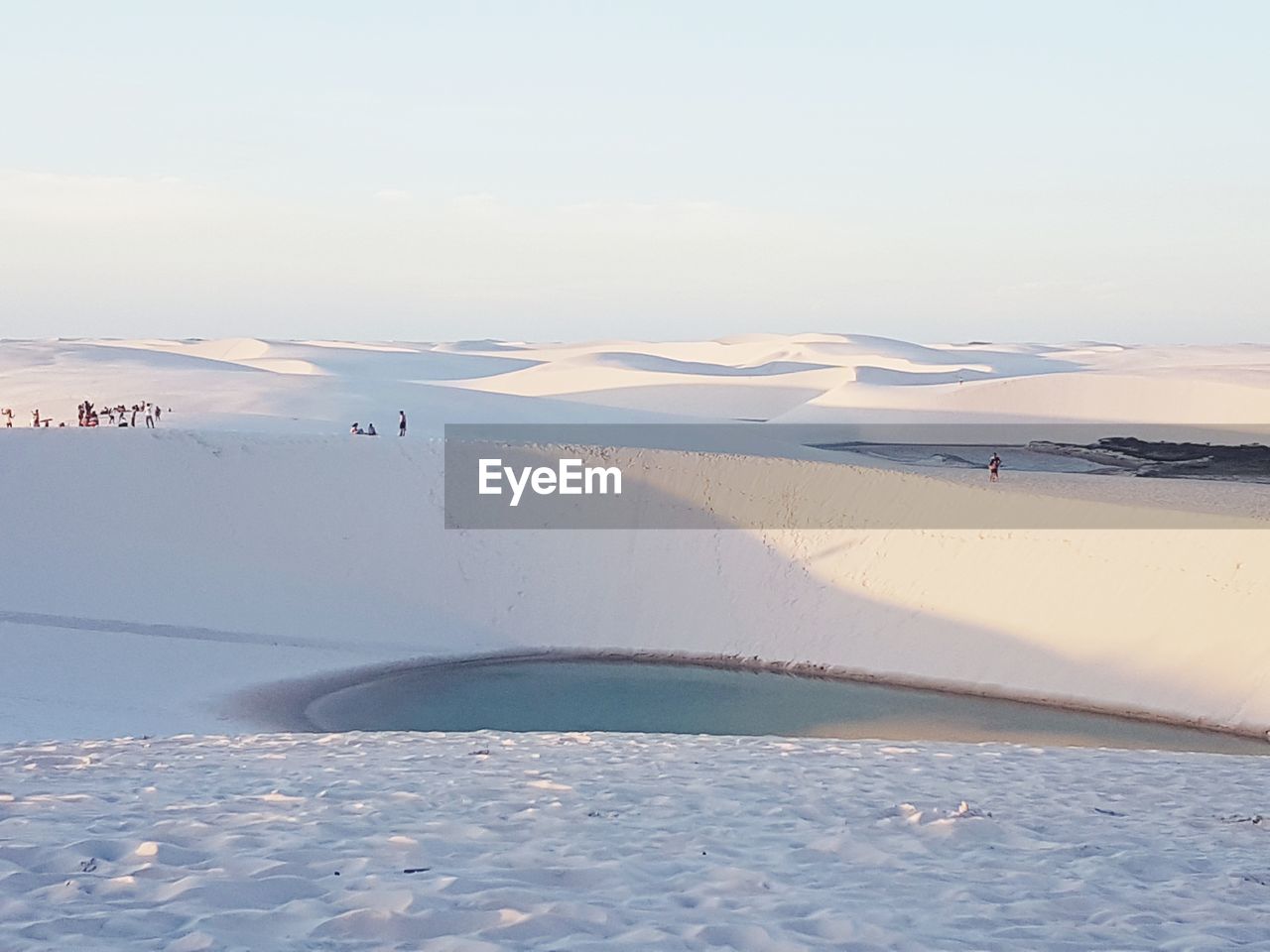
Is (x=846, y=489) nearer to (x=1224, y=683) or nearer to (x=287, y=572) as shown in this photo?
(x=1224, y=683)

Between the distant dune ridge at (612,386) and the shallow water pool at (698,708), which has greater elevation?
the distant dune ridge at (612,386)

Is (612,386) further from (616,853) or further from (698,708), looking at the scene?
(616,853)

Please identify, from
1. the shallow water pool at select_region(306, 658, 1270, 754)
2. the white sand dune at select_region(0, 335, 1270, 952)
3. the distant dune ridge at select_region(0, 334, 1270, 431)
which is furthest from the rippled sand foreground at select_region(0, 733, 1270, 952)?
the distant dune ridge at select_region(0, 334, 1270, 431)

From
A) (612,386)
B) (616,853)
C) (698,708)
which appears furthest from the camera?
(612,386)

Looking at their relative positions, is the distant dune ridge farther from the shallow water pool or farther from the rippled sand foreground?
the rippled sand foreground

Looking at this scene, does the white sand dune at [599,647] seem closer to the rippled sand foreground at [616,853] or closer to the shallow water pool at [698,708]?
the rippled sand foreground at [616,853]

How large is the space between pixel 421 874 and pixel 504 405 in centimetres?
3504

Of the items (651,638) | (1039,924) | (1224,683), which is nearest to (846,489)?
(651,638)

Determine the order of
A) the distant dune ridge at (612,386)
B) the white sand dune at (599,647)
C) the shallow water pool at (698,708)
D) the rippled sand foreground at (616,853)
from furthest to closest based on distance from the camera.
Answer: the distant dune ridge at (612,386), the shallow water pool at (698,708), the white sand dune at (599,647), the rippled sand foreground at (616,853)

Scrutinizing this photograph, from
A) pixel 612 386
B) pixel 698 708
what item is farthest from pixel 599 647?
pixel 612 386

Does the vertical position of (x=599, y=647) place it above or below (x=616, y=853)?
below

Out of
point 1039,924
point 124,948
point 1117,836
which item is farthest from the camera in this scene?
point 1117,836

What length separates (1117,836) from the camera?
596 cm

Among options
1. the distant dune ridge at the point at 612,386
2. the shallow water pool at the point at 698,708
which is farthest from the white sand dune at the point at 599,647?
the shallow water pool at the point at 698,708
